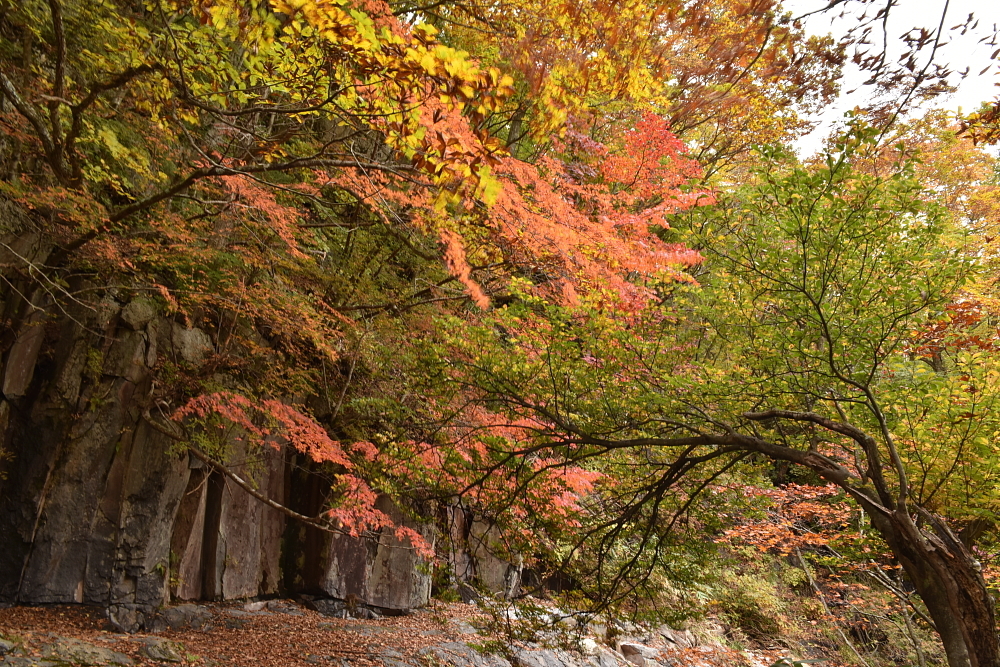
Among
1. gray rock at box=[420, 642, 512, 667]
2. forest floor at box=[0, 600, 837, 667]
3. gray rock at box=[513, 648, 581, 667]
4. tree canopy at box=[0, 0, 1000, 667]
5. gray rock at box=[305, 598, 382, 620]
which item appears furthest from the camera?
gray rock at box=[305, 598, 382, 620]

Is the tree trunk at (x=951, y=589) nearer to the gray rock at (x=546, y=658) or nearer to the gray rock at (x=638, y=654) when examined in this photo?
the gray rock at (x=546, y=658)

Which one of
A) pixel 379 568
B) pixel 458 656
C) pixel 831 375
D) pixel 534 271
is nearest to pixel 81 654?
pixel 458 656

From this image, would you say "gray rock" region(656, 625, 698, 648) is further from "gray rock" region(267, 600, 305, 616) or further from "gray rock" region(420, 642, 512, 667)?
"gray rock" region(267, 600, 305, 616)

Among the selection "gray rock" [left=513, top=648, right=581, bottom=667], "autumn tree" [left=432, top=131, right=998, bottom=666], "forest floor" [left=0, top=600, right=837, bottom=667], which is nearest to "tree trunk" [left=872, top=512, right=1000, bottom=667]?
"autumn tree" [left=432, top=131, right=998, bottom=666]

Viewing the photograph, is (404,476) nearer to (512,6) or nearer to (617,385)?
(617,385)

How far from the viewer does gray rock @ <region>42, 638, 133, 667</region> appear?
578cm

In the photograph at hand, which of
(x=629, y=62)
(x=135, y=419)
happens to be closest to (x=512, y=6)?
(x=629, y=62)

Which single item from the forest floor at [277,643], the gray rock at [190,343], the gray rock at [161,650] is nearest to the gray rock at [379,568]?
the forest floor at [277,643]

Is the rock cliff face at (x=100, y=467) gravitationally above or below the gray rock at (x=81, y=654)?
above

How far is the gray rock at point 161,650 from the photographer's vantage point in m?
6.65

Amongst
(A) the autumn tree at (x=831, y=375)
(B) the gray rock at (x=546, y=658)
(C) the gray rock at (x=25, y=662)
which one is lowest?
(B) the gray rock at (x=546, y=658)

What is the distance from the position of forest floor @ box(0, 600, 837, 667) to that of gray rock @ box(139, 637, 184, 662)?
0.01 m

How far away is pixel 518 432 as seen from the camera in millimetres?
6789

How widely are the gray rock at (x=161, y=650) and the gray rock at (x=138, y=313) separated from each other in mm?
3827
